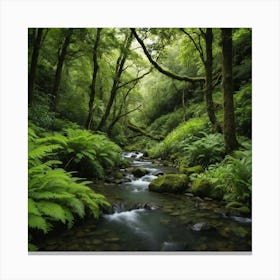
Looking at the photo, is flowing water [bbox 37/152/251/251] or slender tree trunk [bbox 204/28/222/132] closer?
flowing water [bbox 37/152/251/251]

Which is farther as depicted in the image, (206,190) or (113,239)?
(206,190)

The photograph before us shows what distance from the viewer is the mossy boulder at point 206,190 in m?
3.99

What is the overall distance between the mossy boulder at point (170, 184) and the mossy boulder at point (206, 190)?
10.6 inches

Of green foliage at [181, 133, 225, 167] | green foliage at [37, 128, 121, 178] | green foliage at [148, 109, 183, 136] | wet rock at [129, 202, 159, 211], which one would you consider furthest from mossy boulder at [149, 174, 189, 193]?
green foliage at [148, 109, 183, 136]

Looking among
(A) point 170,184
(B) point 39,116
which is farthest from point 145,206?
(B) point 39,116

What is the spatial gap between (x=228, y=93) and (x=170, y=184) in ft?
6.47

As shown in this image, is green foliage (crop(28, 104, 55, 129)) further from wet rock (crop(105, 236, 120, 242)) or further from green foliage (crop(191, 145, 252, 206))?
green foliage (crop(191, 145, 252, 206))

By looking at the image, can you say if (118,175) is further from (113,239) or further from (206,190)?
(113,239)

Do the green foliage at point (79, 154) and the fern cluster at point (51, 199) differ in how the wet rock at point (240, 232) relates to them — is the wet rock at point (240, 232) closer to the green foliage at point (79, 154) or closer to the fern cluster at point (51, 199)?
the fern cluster at point (51, 199)

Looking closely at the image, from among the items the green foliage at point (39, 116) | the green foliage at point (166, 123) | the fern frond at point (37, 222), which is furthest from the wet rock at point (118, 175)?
the green foliage at point (166, 123)

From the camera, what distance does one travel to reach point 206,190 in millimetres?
4211

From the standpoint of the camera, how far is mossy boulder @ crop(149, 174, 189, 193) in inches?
181

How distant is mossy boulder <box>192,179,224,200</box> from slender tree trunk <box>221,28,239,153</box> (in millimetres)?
711
